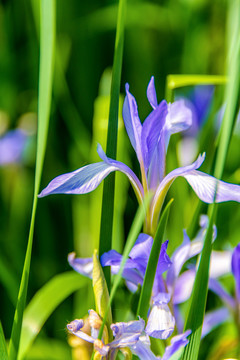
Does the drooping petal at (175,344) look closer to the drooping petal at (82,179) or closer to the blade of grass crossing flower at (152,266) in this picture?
the blade of grass crossing flower at (152,266)

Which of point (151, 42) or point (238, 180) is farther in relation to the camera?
point (151, 42)

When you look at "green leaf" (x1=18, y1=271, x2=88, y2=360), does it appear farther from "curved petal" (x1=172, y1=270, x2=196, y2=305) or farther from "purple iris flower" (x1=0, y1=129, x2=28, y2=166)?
"purple iris flower" (x1=0, y1=129, x2=28, y2=166)

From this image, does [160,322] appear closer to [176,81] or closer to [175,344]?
[175,344]

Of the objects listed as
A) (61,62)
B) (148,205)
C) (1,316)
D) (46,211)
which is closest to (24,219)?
(46,211)

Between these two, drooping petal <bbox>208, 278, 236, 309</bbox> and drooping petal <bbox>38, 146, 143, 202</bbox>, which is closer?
drooping petal <bbox>38, 146, 143, 202</bbox>

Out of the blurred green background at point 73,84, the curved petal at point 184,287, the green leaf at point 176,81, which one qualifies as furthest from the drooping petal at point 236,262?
the blurred green background at point 73,84

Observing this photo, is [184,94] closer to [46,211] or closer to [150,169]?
[46,211]

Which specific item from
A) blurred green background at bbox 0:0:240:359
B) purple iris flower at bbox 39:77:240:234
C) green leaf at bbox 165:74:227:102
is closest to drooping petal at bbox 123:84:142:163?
purple iris flower at bbox 39:77:240:234
